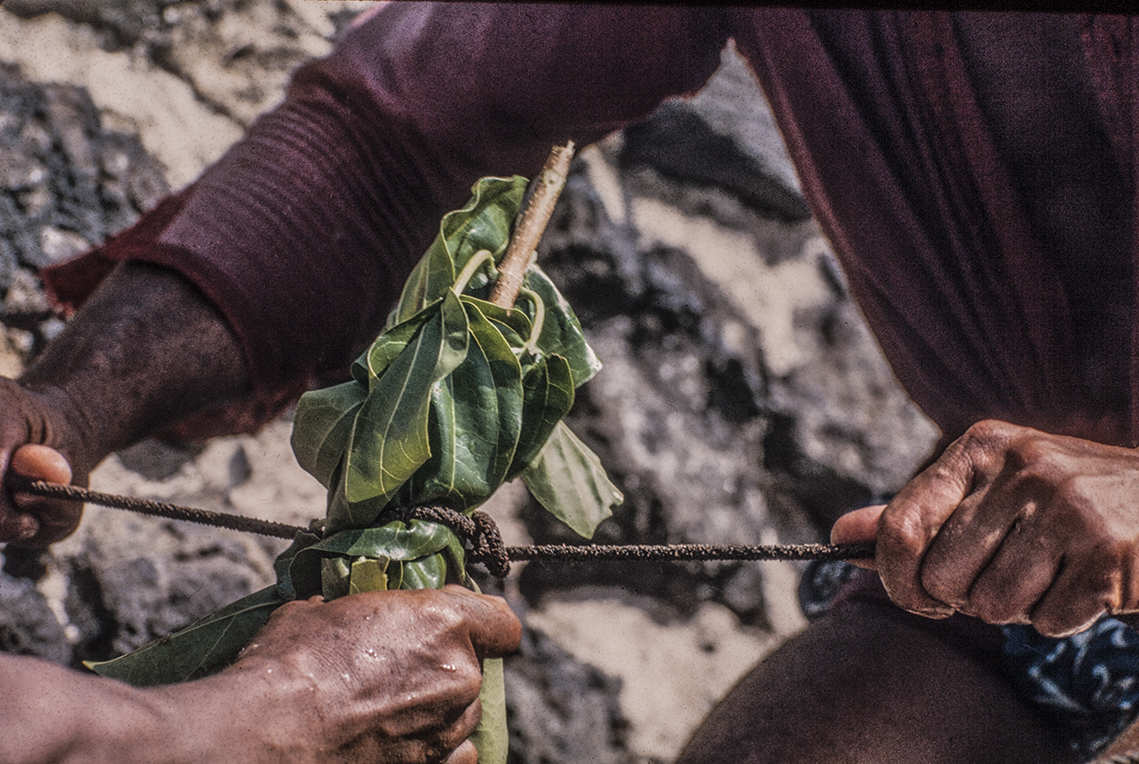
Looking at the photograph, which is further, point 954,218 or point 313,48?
point 313,48

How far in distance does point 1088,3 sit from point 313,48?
1.01 meters

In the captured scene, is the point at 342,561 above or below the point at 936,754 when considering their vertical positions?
above

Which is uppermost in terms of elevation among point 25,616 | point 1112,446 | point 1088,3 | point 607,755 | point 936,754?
point 1088,3

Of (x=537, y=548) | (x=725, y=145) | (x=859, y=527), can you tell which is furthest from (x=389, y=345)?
(x=725, y=145)

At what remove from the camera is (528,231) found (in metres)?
0.66

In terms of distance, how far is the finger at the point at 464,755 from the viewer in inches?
23.2

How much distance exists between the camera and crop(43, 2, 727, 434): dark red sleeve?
88cm

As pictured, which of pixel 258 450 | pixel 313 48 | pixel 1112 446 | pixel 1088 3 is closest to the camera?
pixel 1088 3

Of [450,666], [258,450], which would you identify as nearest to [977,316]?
[450,666]

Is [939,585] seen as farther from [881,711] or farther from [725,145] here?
[725,145]

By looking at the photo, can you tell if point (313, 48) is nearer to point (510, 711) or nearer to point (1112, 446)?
point (510, 711)

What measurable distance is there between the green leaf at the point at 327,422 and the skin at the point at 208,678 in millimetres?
89

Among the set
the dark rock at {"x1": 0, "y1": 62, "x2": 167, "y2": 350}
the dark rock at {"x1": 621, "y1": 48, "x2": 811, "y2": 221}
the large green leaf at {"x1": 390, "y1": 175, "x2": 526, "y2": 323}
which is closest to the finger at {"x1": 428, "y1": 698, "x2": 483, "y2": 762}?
the large green leaf at {"x1": 390, "y1": 175, "x2": 526, "y2": 323}

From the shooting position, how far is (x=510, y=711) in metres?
1.16
